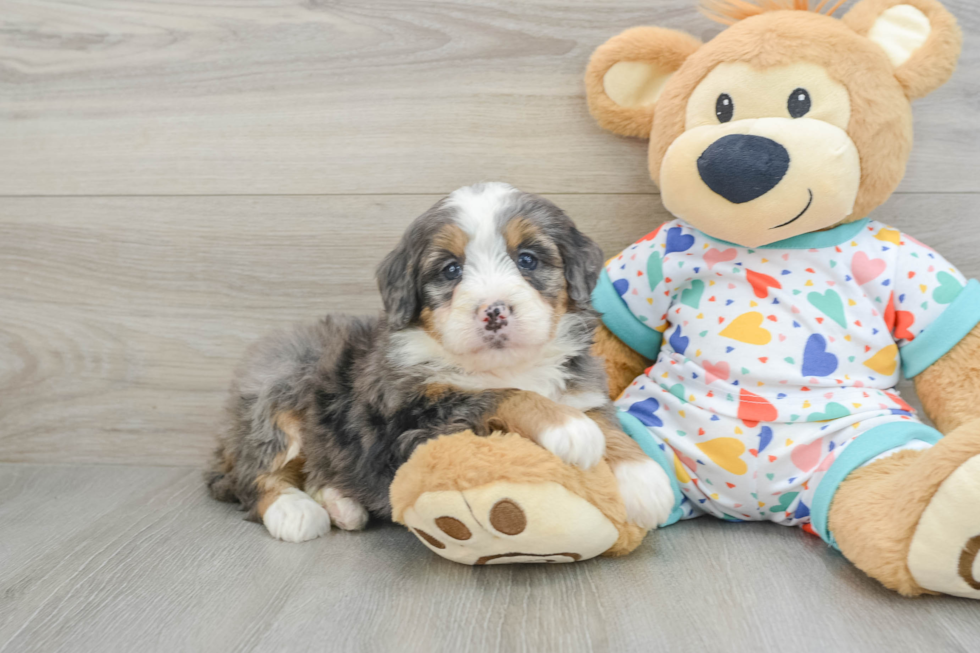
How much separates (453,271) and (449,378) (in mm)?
234

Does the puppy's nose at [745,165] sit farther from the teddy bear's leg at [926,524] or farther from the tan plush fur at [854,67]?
the teddy bear's leg at [926,524]

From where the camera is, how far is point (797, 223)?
164cm

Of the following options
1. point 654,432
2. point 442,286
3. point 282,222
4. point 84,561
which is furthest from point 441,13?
point 84,561

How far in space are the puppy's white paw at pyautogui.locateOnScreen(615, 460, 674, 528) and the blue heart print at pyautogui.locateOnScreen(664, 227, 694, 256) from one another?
574 mm

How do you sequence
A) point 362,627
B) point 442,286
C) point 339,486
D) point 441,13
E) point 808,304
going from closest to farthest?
point 362,627, point 442,286, point 808,304, point 339,486, point 441,13

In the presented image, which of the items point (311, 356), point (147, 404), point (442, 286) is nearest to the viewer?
point (442, 286)

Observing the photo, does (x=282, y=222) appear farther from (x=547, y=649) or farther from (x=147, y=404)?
(x=547, y=649)

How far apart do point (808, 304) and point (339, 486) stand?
1189mm

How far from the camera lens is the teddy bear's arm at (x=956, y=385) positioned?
1609 mm

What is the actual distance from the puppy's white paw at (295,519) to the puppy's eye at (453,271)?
0.69 metres

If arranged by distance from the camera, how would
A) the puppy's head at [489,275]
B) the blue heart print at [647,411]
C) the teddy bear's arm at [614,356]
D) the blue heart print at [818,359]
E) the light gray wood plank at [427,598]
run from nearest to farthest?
the light gray wood plank at [427,598], the puppy's head at [489,275], the blue heart print at [818,359], the blue heart print at [647,411], the teddy bear's arm at [614,356]

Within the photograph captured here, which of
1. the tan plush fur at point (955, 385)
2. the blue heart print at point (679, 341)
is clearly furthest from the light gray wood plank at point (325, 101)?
the tan plush fur at point (955, 385)

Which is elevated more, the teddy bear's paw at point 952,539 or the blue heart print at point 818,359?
the blue heart print at point 818,359

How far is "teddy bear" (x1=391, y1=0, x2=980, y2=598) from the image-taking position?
1.50 meters
